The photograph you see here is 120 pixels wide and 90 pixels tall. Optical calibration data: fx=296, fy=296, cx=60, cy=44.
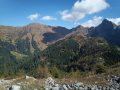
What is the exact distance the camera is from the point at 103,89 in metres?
43.6

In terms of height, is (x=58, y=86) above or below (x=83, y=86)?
below

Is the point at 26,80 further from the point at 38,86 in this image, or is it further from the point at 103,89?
the point at 103,89

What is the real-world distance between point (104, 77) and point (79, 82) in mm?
4478

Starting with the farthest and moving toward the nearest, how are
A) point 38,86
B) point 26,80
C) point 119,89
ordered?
point 26,80, point 38,86, point 119,89

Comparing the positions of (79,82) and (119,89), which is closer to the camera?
(119,89)

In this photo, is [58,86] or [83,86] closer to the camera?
[83,86]

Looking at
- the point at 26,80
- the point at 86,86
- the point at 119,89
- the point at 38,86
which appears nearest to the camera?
the point at 119,89

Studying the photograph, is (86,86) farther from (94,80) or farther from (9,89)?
(9,89)

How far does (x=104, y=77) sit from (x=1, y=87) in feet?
56.1

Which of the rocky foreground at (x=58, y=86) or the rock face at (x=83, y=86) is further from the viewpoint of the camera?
the rocky foreground at (x=58, y=86)

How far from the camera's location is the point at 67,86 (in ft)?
155

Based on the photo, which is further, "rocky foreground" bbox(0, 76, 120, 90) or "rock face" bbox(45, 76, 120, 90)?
"rocky foreground" bbox(0, 76, 120, 90)

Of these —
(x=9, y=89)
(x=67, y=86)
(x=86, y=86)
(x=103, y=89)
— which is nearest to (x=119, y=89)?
(x=103, y=89)

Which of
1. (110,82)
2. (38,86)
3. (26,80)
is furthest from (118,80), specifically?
(26,80)
